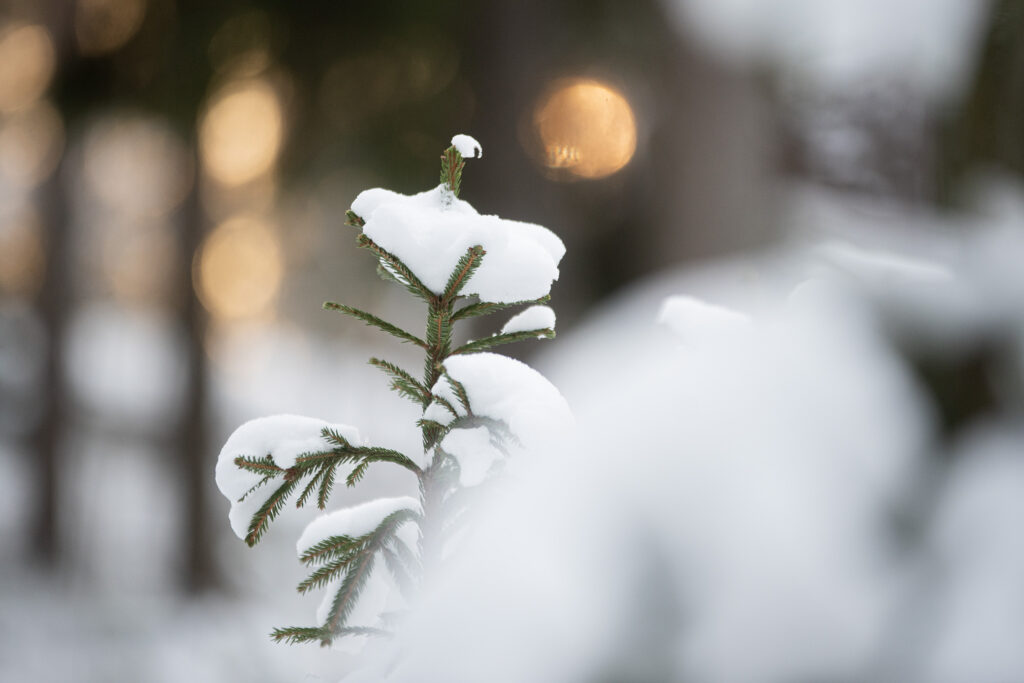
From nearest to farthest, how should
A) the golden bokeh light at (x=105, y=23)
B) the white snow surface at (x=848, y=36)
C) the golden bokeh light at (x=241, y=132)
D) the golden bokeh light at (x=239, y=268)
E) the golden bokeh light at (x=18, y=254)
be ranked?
the white snow surface at (x=848, y=36) → the golden bokeh light at (x=241, y=132) → the golden bokeh light at (x=105, y=23) → the golden bokeh light at (x=239, y=268) → the golden bokeh light at (x=18, y=254)

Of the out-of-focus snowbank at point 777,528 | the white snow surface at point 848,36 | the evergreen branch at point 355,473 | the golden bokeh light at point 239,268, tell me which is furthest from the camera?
the golden bokeh light at point 239,268

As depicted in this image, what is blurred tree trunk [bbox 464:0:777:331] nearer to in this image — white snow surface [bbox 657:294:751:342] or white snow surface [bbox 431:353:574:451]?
white snow surface [bbox 657:294:751:342]

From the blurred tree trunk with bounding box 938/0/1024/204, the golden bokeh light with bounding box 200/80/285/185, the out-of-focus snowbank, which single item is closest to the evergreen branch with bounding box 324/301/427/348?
the out-of-focus snowbank

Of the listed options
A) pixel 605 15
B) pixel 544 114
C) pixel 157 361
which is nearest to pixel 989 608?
pixel 544 114

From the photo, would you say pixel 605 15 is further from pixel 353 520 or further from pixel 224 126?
pixel 353 520

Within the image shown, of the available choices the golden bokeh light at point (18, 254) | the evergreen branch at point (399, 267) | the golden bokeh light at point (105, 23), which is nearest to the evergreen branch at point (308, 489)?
the evergreen branch at point (399, 267)

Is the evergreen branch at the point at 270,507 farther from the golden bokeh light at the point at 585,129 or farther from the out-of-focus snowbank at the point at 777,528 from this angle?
the golden bokeh light at the point at 585,129

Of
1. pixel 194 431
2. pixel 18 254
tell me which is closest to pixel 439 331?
pixel 194 431
